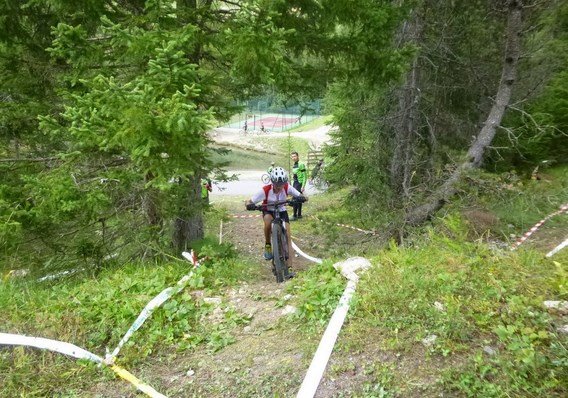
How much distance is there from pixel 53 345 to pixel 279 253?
3.39 metres

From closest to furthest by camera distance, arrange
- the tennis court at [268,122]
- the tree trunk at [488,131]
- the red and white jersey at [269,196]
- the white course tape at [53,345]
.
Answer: the white course tape at [53,345] → the red and white jersey at [269,196] → the tree trunk at [488,131] → the tennis court at [268,122]

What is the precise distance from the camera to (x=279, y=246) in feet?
22.1

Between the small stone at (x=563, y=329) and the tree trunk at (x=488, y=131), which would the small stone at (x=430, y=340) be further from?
the tree trunk at (x=488, y=131)

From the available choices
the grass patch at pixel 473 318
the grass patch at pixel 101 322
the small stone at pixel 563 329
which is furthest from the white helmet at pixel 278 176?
the small stone at pixel 563 329

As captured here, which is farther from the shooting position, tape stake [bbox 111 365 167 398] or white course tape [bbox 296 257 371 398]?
tape stake [bbox 111 365 167 398]

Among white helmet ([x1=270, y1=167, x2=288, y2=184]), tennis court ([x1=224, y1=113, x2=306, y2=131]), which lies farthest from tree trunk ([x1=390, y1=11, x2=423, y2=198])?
tennis court ([x1=224, y1=113, x2=306, y2=131])

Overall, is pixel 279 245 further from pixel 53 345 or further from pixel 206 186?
pixel 206 186

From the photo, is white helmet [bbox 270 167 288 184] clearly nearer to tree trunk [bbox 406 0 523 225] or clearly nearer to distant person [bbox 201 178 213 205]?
distant person [bbox 201 178 213 205]

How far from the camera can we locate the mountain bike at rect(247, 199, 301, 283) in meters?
6.58

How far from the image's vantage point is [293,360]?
11.9ft

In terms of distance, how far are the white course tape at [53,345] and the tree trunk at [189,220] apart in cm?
253

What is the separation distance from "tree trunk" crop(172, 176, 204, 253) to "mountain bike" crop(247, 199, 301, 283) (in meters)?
0.97

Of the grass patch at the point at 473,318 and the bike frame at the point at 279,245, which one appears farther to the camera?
the bike frame at the point at 279,245

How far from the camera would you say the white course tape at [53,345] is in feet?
12.9
